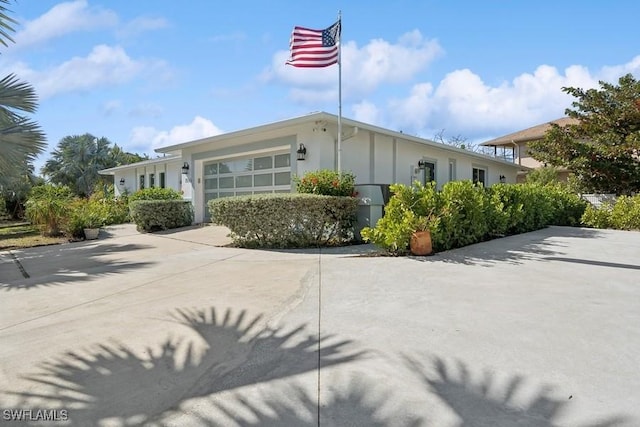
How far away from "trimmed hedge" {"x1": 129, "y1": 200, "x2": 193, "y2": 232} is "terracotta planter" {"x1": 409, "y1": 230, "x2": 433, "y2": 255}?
9102mm

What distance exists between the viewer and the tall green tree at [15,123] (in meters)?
9.33

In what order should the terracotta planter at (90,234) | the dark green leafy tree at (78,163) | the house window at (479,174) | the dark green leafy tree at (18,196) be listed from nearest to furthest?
1. the terracotta planter at (90,234)
2. the house window at (479,174)
3. the dark green leafy tree at (18,196)
4. the dark green leafy tree at (78,163)

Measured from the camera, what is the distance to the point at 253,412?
2143 mm

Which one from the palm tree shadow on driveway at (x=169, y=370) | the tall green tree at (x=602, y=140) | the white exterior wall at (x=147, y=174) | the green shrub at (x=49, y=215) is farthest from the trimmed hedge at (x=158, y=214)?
the tall green tree at (x=602, y=140)

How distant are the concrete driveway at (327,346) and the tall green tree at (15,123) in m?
5.29

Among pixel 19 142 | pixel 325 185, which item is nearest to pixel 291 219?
pixel 325 185

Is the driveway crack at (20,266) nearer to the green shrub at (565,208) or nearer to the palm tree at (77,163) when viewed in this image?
the green shrub at (565,208)

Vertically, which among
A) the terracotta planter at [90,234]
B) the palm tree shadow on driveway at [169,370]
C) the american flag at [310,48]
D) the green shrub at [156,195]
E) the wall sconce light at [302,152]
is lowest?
the palm tree shadow on driveway at [169,370]

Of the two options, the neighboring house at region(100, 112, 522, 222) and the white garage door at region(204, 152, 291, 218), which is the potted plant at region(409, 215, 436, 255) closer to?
the neighboring house at region(100, 112, 522, 222)

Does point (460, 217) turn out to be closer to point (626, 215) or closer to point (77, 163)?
point (626, 215)

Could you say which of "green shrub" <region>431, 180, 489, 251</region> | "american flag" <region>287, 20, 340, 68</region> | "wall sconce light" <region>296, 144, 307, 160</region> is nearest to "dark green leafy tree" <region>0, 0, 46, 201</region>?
"wall sconce light" <region>296, 144, 307, 160</region>

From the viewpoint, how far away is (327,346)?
9.99ft

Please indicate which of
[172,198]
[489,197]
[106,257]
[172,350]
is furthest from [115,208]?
[172,350]

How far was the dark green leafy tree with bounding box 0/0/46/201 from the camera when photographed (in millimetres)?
9328
